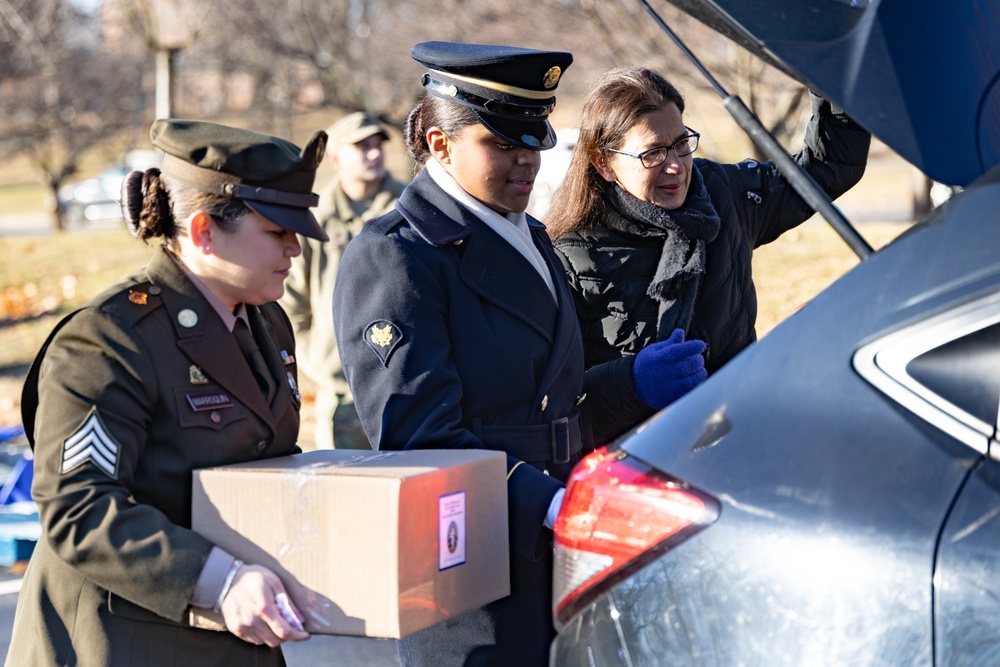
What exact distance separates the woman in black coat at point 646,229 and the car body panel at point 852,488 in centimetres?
139

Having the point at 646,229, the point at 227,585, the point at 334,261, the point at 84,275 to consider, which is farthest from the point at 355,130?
the point at 84,275

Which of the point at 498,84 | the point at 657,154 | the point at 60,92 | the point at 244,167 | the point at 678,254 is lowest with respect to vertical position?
the point at 60,92

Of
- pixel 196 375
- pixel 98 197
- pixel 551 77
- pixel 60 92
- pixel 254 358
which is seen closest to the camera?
pixel 196 375

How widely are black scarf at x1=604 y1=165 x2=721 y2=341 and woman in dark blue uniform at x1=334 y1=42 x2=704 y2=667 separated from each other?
581 mm

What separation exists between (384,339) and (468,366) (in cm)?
19

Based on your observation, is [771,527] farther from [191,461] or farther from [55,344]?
[55,344]

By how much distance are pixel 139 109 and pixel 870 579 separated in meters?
31.2

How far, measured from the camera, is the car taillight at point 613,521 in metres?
1.94

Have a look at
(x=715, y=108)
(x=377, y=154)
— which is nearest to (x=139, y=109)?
(x=715, y=108)

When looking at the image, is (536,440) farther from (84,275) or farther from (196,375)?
(84,275)

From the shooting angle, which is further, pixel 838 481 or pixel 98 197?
pixel 98 197

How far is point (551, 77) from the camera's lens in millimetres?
2781

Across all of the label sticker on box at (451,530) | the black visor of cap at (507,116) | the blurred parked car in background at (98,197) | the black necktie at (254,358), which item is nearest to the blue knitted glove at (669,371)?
the black visor of cap at (507,116)

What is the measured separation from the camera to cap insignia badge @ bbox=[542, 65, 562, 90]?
9.05 ft
